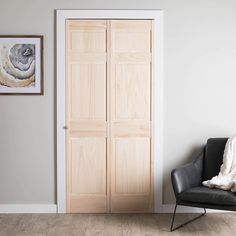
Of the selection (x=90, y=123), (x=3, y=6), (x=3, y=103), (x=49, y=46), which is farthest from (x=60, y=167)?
(x=3, y=6)

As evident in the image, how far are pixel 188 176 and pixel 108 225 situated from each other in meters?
0.87

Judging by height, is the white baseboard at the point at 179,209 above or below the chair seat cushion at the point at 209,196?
below

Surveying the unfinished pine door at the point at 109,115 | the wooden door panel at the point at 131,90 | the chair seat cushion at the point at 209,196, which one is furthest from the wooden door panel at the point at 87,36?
the chair seat cushion at the point at 209,196

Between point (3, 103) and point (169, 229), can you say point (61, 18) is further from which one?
point (169, 229)

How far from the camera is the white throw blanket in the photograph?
449cm

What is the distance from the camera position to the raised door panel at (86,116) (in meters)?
4.98

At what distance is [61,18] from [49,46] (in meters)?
0.30

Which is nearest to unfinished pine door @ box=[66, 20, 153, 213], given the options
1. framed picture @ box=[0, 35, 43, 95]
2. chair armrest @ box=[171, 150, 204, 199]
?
framed picture @ box=[0, 35, 43, 95]

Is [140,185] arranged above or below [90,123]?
below

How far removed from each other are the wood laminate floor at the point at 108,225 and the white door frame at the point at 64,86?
276mm

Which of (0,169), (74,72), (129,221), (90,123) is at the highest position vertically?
(74,72)

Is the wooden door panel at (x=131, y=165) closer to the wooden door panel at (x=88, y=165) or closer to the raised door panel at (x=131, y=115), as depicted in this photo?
the raised door panel at (x=131, y=115)

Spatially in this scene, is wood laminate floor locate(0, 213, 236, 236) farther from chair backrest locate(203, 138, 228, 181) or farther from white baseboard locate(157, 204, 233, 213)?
chair backrest locate(203, 138, 228, 181)

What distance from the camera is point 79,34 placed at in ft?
16.3
